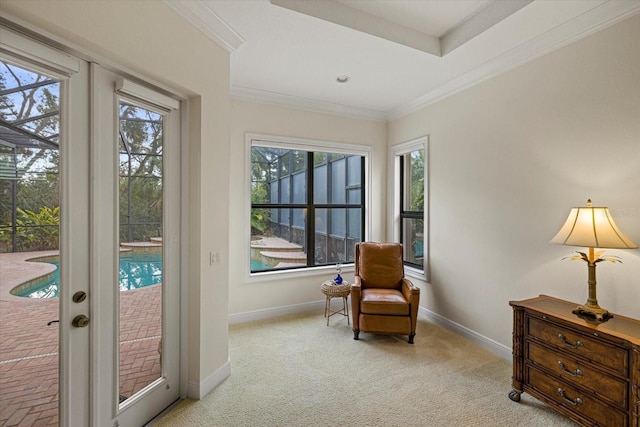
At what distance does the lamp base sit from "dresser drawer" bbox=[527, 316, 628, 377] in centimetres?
15

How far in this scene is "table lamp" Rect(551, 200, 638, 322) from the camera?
1.89m

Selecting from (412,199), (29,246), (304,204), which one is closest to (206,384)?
(29,246)

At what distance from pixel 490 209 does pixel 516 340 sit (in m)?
1.29

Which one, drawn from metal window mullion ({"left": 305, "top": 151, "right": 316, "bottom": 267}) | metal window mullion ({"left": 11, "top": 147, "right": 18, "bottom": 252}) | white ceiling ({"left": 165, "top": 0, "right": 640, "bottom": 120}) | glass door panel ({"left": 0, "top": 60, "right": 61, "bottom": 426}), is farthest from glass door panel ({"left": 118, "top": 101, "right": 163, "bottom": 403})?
metal window mullion ({"left": 305, "top": 151, "right": 316, "bottom": 267})

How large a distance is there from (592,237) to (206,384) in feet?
9.47

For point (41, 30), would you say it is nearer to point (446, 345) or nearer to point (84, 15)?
point (84, 15)

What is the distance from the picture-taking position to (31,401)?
1443 mm

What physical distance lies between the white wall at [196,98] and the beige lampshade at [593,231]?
2.56 metres

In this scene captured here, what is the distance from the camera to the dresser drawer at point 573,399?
173 centimetres

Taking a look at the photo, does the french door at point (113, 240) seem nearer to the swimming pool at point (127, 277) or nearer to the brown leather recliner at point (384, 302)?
the swimming pool at point (127, 277)

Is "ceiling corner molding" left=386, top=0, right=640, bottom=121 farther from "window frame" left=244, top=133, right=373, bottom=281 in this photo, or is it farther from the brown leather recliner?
the brown leather recliner

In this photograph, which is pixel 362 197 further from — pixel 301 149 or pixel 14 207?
pixel 14 207

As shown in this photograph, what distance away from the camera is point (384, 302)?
10.3 feet

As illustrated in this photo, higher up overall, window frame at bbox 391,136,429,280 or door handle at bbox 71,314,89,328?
window frame at bbox 391,136,429,280
